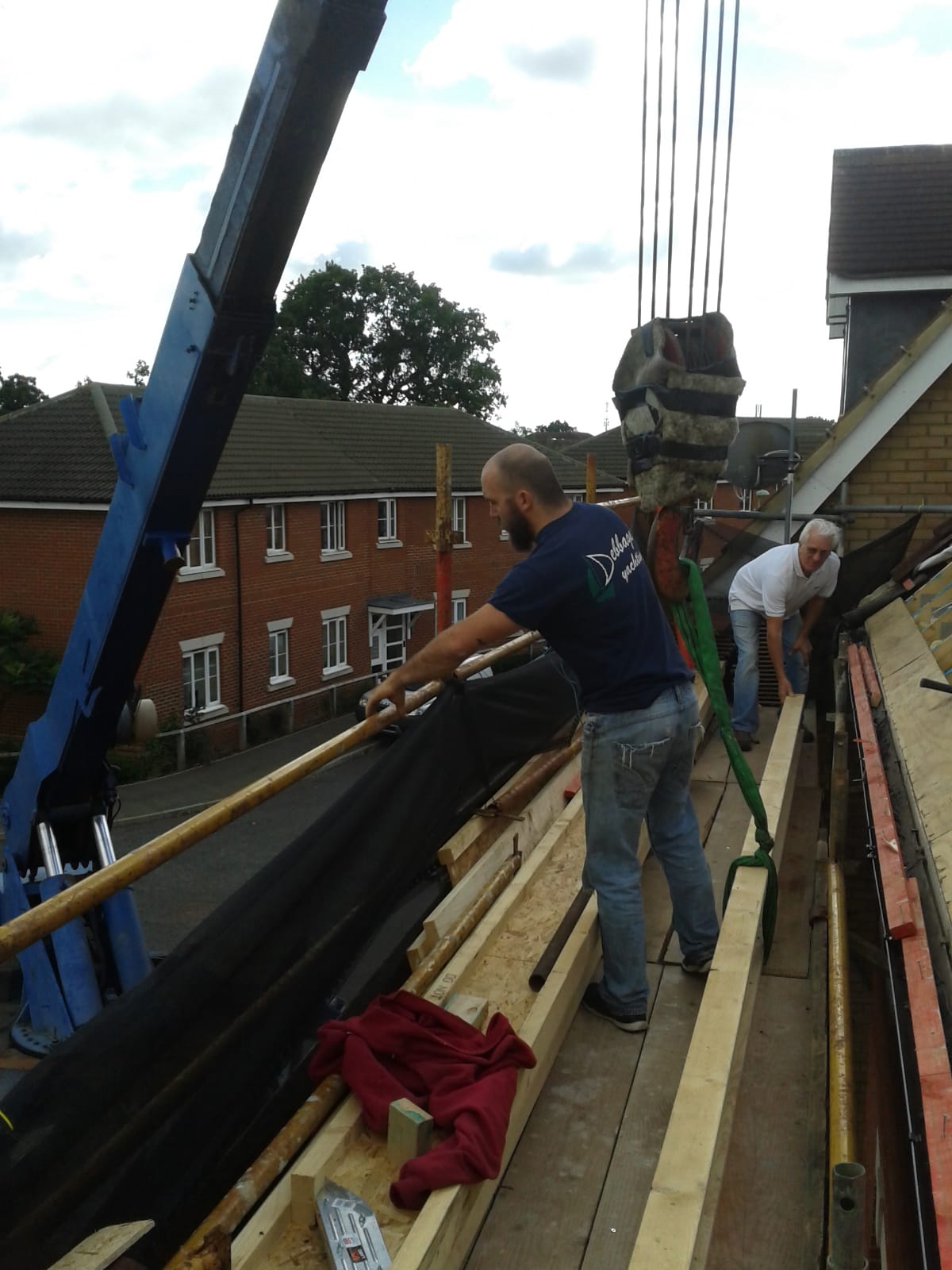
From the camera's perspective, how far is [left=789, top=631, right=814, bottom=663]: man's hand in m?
7.61

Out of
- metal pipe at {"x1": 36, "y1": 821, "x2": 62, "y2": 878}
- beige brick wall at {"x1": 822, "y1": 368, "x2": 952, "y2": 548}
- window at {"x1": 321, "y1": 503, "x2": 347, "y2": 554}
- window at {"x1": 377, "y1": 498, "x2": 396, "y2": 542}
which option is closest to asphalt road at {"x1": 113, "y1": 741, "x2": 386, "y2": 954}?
window at {"x1": 321, "y1": 503, "x2": 347, "y2": 554}

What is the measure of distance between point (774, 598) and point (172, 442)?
3.99m

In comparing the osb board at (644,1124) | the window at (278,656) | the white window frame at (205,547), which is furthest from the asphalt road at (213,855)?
the osb board at (644,1124)

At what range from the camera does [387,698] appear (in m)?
3.45

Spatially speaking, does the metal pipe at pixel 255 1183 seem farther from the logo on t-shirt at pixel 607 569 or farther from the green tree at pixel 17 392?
the green tree at pixel 17 392

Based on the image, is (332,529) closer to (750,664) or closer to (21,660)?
(21,660)

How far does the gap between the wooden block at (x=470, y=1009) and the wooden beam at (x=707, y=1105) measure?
75 cm

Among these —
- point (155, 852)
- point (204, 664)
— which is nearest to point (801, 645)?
point (155, 852)

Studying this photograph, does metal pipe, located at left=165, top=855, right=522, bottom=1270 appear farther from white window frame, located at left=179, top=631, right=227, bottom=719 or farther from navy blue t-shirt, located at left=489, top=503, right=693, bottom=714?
white window frame, located at left=179, top=631, right=227, bottom=719

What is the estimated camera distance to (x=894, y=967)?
11.5ft

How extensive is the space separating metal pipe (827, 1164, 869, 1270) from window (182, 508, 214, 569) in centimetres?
2236

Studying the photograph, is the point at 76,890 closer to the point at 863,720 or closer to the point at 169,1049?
the point at 169,1049

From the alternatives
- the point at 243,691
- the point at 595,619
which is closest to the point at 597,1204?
the point at 595,619

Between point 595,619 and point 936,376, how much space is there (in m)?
7.64
